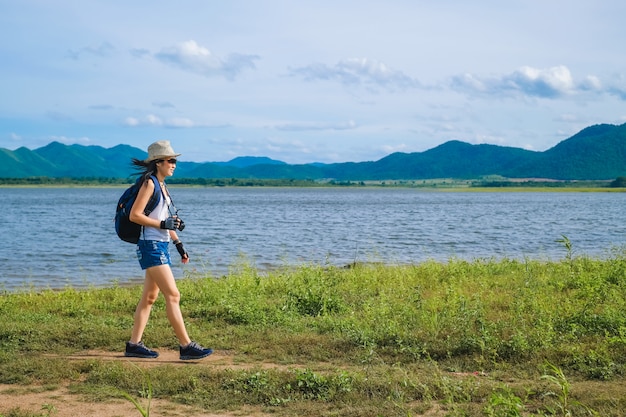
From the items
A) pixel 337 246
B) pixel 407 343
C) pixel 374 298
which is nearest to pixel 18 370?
pixel 407 343

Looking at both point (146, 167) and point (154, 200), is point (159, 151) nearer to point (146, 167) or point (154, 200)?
point (146, 167)

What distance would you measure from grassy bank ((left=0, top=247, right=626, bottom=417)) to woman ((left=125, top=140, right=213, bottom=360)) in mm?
570

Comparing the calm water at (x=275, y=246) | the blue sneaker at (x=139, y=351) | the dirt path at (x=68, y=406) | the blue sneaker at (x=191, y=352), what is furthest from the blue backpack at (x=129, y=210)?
the calm water at (x=275, y=246)

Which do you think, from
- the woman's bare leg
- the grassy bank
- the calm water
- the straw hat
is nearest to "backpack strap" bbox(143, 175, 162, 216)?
the straw hat

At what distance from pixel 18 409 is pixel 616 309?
7.79 m

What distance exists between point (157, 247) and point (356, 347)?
276cm

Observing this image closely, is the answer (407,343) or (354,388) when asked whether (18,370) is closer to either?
(354,388)

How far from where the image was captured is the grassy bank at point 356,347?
20.8 feet

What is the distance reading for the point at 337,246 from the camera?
102 feet

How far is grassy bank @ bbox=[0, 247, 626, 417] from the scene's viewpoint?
249 inches

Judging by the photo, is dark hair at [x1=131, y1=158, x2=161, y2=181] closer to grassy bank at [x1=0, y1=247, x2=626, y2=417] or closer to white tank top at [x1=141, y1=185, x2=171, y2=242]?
white tank top at [x1=141, y1=185, x2=171, y2=242]

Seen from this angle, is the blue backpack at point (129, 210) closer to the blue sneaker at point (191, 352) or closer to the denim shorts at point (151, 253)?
the denim shorts at point (151, 253)

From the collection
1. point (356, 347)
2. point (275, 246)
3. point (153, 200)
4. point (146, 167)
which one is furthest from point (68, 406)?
point (275, 246)

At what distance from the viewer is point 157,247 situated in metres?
7.83
